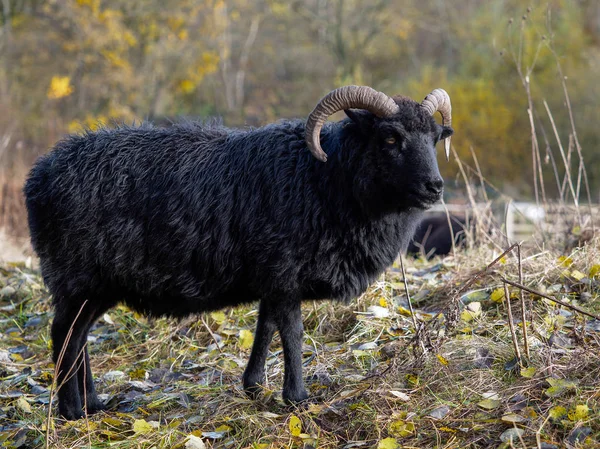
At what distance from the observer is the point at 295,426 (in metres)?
4.57

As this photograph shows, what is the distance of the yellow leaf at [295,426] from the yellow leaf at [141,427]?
0.94 metres

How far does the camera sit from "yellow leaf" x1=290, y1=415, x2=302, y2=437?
450 centimetres

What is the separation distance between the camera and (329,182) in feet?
17.2

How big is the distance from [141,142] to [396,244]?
209 centimetres

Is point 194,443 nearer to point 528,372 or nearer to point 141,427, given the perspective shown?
point 141,427

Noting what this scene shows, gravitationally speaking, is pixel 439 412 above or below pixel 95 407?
above

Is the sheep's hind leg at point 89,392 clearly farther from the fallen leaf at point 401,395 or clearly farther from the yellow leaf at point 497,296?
the yellow leaf at point 497,296

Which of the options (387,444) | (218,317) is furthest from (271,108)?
(387,444)

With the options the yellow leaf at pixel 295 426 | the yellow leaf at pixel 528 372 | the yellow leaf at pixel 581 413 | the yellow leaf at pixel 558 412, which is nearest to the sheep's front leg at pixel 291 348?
the yellow leaf at pixel 295 426

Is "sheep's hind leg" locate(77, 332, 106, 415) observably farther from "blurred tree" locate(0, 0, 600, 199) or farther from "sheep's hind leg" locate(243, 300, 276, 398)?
"blurred tree" locate(0, 0, 600, 199)

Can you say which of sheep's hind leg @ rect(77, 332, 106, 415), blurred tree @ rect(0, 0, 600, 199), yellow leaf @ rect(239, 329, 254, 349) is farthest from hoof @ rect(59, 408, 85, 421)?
blurred tree @ rect(0, 0, 600, 199)

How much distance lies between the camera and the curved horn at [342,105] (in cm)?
501

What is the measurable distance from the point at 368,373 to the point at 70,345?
223 centimetres

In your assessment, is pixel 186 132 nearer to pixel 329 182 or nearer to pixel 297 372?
pixel 329 182
